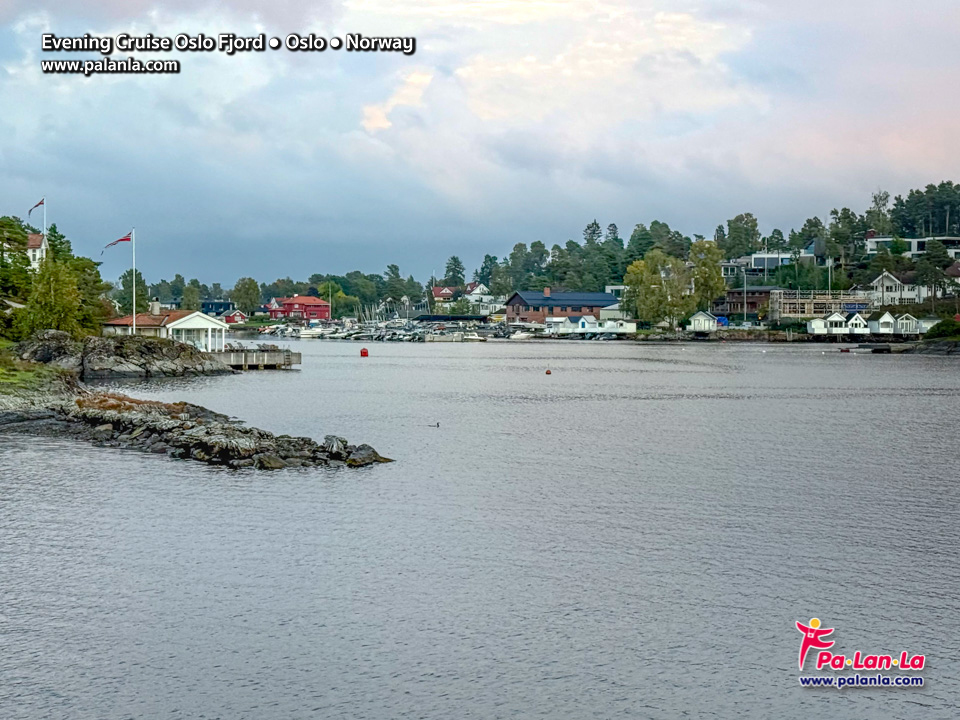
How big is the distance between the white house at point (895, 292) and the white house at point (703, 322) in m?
27.1

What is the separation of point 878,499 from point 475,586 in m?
16.1

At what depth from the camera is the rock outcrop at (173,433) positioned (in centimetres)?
3781

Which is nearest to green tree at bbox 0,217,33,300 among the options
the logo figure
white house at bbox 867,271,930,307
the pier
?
the pier

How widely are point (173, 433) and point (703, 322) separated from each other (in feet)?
465

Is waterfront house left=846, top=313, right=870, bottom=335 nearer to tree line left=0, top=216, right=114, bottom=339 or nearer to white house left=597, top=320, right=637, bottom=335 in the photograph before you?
white house left=597, top=320, right=637, bottom=335

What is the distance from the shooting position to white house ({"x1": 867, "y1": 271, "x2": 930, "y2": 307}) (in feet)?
554

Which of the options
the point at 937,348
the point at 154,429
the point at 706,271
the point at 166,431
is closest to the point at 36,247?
the point at 154,429

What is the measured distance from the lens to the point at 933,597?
70.9 feet

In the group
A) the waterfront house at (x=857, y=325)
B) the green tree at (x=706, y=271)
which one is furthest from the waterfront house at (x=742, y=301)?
the waterfront house at (x=857, y=325)

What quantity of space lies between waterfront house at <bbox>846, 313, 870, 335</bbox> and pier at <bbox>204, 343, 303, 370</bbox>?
98.9m

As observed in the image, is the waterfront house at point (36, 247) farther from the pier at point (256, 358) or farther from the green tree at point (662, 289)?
the green tree at point (662, 289)

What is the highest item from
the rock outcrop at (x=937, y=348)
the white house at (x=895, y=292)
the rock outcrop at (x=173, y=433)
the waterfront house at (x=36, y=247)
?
the waterfront house at (x=36, y=247)

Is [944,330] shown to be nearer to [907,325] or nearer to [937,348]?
[937,348]

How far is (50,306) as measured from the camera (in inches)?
3253
